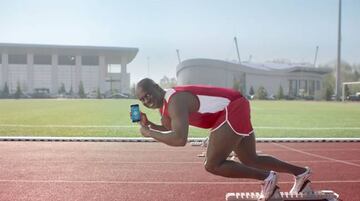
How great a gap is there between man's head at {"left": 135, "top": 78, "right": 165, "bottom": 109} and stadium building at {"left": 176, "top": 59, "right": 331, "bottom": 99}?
118m

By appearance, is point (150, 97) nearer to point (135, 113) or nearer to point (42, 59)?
point (135, 113)

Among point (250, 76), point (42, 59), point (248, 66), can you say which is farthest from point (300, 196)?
point (42, 59)

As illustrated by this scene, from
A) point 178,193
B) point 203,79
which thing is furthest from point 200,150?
point 203,79

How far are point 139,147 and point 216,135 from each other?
29.8ft

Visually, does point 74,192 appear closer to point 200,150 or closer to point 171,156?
point 171,156

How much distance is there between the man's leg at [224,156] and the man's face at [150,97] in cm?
65

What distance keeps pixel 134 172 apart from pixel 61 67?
439 ft

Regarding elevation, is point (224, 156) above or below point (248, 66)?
below

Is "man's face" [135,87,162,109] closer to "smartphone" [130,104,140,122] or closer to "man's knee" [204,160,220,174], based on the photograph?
"smartphone" [130,104,140,122]

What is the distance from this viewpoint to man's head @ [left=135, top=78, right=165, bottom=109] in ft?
17.3

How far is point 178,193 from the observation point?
294 inches

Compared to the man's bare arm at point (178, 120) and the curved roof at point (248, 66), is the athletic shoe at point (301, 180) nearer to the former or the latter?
the man's bare arm at point (178, 120)

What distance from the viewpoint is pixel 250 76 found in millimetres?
134250

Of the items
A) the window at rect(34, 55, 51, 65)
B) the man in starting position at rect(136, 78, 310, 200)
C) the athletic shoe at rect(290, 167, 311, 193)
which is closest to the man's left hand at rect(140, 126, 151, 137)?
the man in starting position at rect(136, 78, 310, 200)
